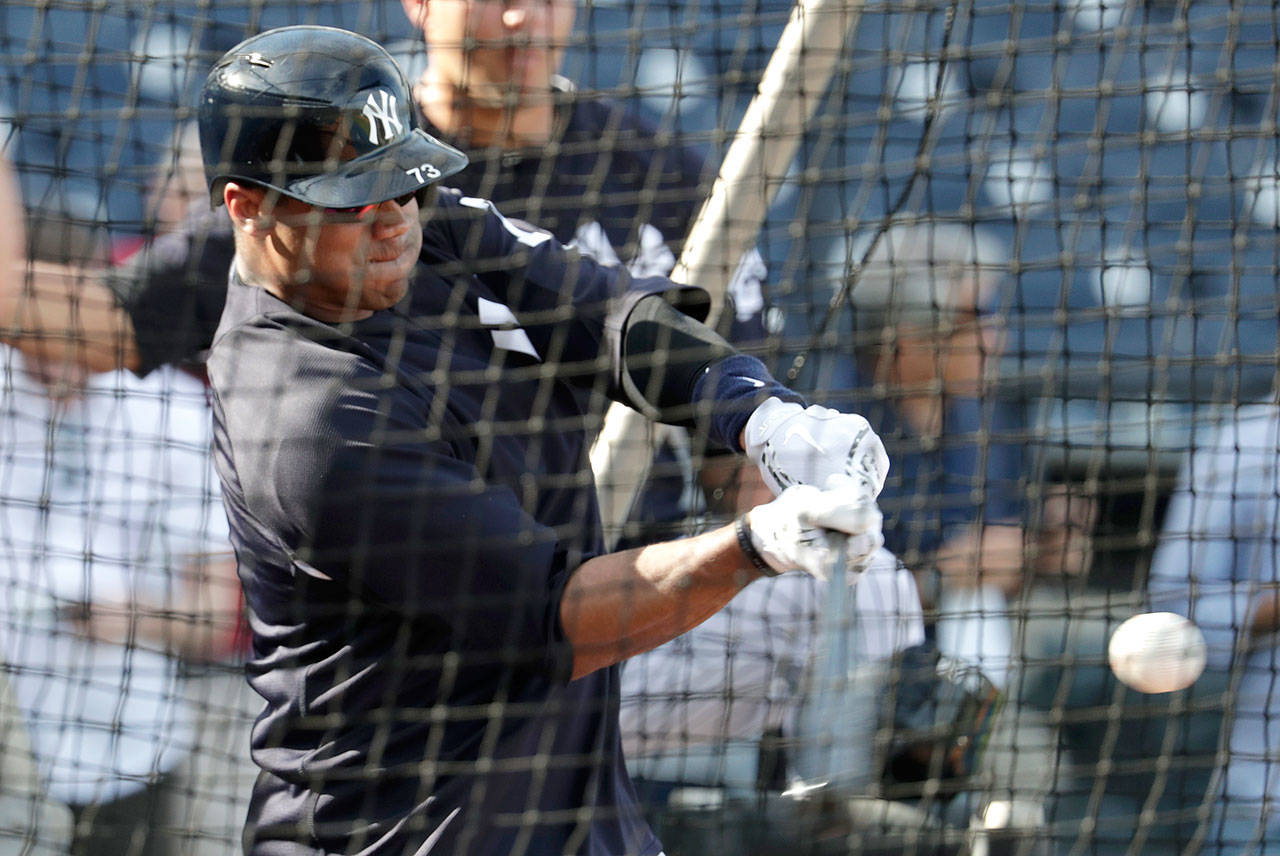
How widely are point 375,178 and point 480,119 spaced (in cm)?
71

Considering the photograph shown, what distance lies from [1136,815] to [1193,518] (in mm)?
635

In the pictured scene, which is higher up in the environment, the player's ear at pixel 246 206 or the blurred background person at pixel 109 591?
the player's ear at pixel 246 206

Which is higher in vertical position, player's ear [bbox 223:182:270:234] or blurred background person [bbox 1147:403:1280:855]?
player's ear [bbox 223:182:270:234]

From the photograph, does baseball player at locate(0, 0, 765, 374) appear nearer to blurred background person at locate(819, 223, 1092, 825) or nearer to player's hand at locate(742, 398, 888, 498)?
blurred background person at locate(819, 223, 1092, 825)

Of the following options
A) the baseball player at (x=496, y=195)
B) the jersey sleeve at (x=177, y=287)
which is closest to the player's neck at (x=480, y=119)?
the baseball player at (x=496, y=195)

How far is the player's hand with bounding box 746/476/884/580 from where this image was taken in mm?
1713

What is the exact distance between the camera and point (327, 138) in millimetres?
1927

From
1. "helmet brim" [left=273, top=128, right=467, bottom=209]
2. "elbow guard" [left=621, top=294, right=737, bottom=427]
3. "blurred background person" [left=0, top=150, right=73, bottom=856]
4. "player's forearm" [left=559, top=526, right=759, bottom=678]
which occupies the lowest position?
"blurred background person" [left=0, top=150, right=73, bottom=856]

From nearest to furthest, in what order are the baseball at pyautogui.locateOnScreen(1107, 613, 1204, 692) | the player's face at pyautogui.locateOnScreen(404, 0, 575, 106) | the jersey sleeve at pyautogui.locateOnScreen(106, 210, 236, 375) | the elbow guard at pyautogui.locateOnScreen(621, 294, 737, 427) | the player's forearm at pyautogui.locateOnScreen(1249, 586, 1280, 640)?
the elbow guard at pyautogui.locateOnScreen(621, 294, 737, 427)
the jersey sleeve at pyautogui.locateOnScreen(106, 210, 236, 375)
the baseball at pyautogui.locateOnScreen(1107, 613, 1204, 692)
the player's face at pyautogui.locateOnScreen(404, 0, 575, 106)
the player's forearm at pyautogui.locateOnScreen(1249, 586, 1280, 640)

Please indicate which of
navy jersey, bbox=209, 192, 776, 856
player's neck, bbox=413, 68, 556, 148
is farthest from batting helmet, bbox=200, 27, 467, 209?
player's neck, bbox=413, 68, 556, 148

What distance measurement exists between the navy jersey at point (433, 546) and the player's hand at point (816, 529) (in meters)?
0.29

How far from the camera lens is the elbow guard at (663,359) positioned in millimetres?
2049

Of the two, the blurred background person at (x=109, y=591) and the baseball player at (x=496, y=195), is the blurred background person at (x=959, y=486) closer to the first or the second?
the baseball player at (x=496, y=195)

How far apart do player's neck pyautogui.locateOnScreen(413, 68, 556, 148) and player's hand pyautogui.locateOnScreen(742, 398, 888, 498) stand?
0.89 m
